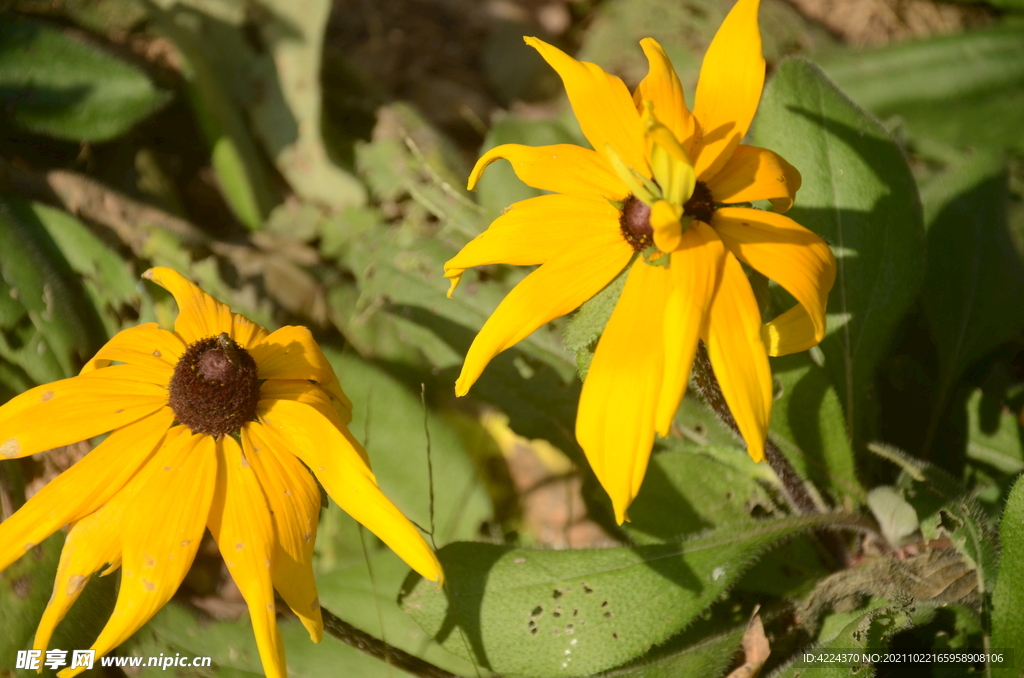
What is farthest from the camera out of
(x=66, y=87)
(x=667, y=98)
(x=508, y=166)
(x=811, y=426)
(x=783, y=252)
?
(x=66, y=87)

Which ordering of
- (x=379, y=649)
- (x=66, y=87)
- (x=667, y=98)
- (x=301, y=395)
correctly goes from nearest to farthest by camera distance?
(x=667, y=98), (x=301, y=395), (x=379, y=649), (x=66, y=87)


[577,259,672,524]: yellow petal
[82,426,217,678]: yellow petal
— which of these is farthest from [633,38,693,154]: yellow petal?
[82,426,217,678]: yellow petal

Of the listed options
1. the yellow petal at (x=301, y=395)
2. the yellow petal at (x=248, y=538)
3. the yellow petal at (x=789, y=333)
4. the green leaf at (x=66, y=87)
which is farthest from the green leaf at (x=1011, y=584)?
the green leaf at (x=66, y=87)

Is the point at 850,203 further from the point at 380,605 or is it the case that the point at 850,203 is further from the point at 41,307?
the point at 41,307

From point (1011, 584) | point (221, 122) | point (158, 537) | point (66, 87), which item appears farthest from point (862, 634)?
point (66, 87)

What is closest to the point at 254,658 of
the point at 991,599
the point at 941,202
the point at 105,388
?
the point at 105,388

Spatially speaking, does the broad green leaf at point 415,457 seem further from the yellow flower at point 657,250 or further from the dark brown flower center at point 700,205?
the dark brown flower center at point 700,205

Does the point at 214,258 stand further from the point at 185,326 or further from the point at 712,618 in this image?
the point at 712,618
